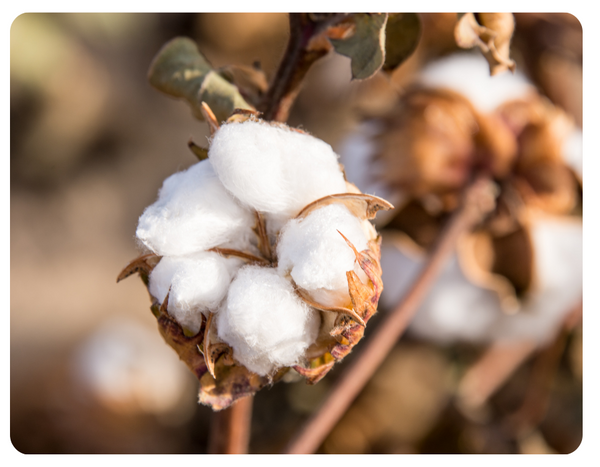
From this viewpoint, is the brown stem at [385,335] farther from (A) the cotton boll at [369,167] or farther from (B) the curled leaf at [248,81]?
(B) the curled leaf at [248,81]

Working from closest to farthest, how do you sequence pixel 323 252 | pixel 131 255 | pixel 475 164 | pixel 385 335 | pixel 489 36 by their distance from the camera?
pixel 323 252 < pixel 489 36 < pixel 385 335 < pixel 475 164 < pixel 131 255

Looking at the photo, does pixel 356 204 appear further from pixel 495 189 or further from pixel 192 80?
pixel 495 189

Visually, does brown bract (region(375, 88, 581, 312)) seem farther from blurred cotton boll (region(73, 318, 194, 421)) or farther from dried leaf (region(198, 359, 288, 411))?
blurred cotton boll (region(73, 318, 194, 421))

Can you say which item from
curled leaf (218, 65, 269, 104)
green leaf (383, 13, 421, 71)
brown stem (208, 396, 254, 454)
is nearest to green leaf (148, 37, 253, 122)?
curled leaf (218, 65, 269, 104)

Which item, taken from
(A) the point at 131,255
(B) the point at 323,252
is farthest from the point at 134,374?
(B) the point at 323,252

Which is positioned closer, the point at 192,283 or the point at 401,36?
the point at 192,283
